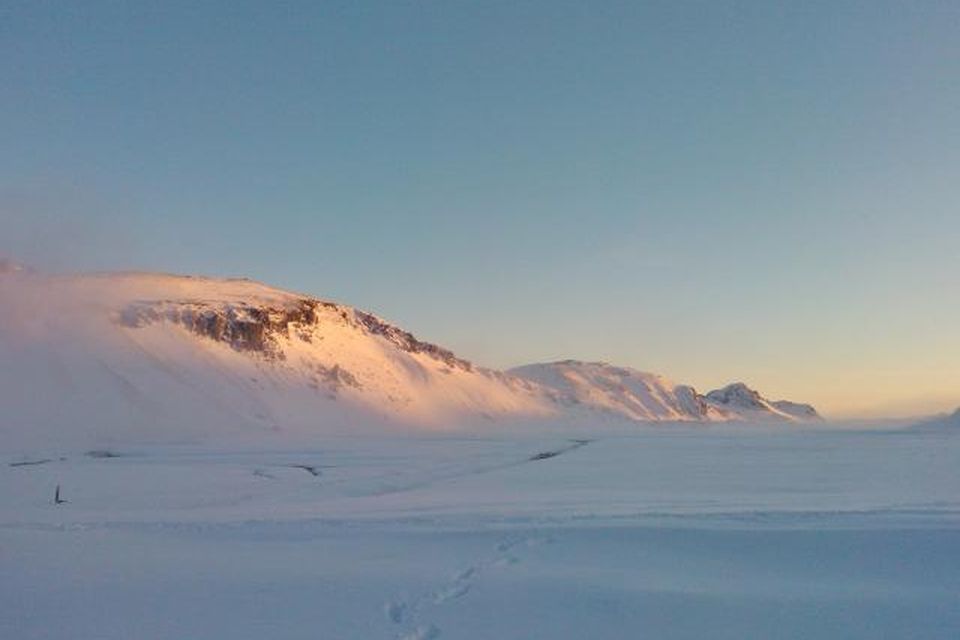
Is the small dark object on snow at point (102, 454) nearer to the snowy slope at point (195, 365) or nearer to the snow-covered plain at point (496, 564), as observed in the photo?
the snowy slope at point (195, 365)

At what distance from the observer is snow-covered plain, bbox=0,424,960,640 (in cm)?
884

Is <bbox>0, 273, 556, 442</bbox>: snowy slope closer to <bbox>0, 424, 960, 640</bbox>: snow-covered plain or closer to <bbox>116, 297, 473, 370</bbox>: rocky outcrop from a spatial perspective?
<bbox>116, 297, 473, 370</bbox>: rocky outcrop

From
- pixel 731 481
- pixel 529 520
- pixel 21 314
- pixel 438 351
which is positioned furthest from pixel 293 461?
pixel 438 351

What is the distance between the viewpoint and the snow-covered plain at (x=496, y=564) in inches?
348

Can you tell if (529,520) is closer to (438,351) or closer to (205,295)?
(205,295)

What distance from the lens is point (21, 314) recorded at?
8806cm

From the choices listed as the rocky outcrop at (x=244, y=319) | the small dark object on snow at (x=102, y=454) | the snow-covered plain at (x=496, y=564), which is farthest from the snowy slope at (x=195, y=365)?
the snow-covered plain at (x=496, y=564)

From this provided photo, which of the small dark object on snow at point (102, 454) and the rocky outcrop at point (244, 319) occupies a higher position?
the rocky outcrop at point (244, 319)

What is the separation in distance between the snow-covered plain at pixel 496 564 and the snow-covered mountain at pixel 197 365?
174ft

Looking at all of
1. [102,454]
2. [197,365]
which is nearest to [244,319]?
[197,365]

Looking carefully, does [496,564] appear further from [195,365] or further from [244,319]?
[244,319]

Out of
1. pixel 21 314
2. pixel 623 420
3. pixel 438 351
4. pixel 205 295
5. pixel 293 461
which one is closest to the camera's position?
pixel 293 461

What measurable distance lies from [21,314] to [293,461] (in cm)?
6274

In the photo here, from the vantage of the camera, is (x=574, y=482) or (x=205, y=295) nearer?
(x=574, y=482)
